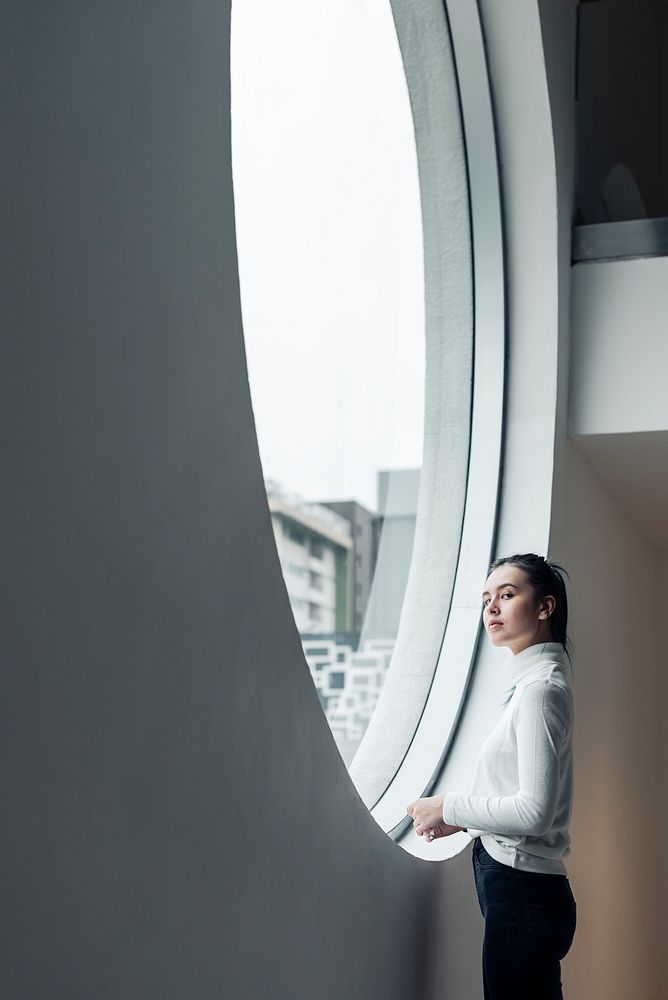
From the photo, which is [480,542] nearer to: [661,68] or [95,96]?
[95,96]

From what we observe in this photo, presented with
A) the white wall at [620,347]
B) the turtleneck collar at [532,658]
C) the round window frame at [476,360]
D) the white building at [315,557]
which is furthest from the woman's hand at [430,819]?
the white building at [315,557]

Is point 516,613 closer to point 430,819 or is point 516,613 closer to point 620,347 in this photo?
point 430,819

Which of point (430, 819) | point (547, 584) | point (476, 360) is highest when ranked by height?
point (476, 360)

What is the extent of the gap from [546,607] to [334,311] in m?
6.61

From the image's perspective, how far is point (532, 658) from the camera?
6.30 feet

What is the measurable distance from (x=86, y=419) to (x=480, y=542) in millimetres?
2050

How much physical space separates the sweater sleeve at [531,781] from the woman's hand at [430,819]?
0.04m

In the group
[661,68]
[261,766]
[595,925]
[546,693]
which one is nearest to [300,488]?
[661,68]

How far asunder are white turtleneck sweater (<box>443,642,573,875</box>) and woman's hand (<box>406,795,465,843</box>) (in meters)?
0.04

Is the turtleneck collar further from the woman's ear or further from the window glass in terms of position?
the window glass

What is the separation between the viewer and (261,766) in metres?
1.25

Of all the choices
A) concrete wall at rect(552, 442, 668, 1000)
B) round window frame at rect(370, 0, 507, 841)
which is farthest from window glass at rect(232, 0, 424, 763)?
round window frame at rect(370, 0, 507, 841)

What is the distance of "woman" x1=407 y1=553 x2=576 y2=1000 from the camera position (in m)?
1.75

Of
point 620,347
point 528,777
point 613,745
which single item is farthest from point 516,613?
point 613,745
